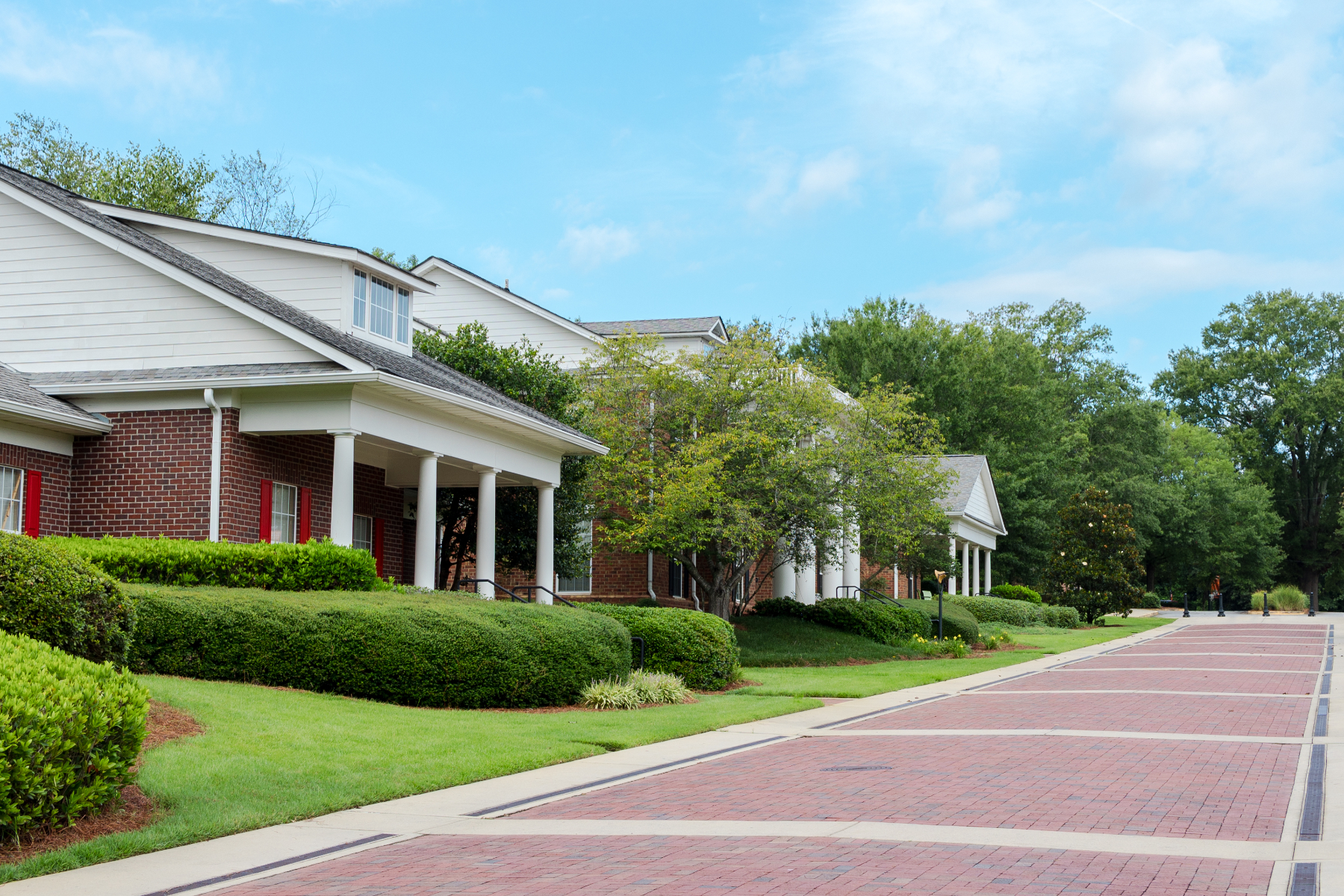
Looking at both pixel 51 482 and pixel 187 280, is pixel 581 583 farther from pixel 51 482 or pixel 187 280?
pixel 51 482

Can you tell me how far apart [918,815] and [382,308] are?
56.4ft

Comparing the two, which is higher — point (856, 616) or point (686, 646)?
point (686, 646)

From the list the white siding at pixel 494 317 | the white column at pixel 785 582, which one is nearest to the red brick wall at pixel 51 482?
the white siding at pixel 494 317

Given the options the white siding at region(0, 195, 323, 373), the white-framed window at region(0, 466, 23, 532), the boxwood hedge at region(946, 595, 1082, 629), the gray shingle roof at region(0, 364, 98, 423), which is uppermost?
the white siding at region(0, 195, 323, 373)

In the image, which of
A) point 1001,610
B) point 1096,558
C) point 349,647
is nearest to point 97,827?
point 349,647

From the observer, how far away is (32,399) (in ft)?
58.2

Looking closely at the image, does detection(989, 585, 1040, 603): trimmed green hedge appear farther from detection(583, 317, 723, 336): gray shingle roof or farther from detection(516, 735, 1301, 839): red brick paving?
detection(516, 735, 1301, 839): red brick paving

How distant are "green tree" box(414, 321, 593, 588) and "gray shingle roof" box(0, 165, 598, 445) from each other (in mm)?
3919

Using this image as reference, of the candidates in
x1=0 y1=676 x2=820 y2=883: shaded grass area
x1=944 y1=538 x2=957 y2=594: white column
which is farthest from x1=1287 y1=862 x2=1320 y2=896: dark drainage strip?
x1=944 y1=538 x2=957 y2=594: white column

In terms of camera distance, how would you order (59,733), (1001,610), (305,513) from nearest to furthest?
(59,733) < (305,513) < (1001,610)

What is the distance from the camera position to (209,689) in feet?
42.2

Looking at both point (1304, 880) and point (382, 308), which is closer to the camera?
point (1304, 880)

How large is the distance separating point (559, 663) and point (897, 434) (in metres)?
15.0

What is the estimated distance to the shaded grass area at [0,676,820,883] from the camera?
836 cm
